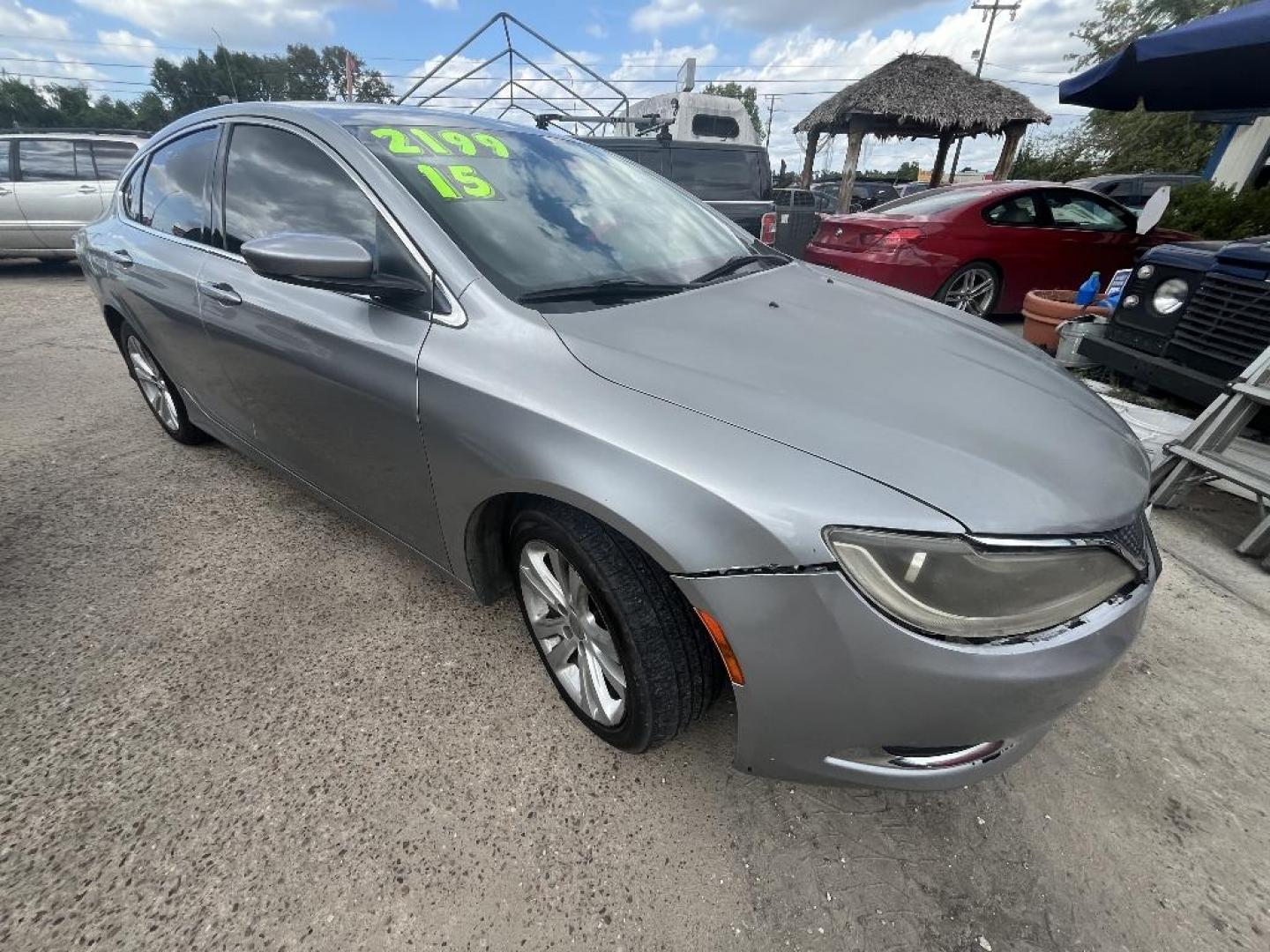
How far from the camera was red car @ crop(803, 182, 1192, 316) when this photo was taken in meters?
5.39

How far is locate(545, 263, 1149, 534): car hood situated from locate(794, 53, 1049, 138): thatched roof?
13.0m

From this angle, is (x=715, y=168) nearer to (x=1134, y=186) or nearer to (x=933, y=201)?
(x=933, y=201)

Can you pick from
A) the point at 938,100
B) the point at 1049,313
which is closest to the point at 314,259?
the point at 1049,313

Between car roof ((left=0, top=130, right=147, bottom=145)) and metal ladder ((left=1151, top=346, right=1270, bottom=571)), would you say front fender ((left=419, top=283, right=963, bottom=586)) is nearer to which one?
metal ladder ((left=1151, top=346, right=1270, bottom=571))

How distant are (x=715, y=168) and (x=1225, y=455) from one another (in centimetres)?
609

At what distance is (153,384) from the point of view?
3346 millimetres

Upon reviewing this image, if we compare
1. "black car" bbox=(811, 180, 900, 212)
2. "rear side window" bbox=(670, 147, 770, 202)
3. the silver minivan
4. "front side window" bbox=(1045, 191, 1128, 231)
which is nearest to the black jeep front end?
"front side window" bbox=(1045, 191, 1128, 231)

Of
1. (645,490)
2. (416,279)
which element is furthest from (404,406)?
(645,490)

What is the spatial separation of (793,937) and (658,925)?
11.2 inches

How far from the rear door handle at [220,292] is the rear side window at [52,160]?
7.93m

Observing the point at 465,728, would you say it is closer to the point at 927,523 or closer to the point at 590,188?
the point at 927,523

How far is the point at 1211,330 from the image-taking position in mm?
3170

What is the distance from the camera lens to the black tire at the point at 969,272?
555cm

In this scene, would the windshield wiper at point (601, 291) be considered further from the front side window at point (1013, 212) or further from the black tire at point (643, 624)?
the front side window at point (1013, 212)
